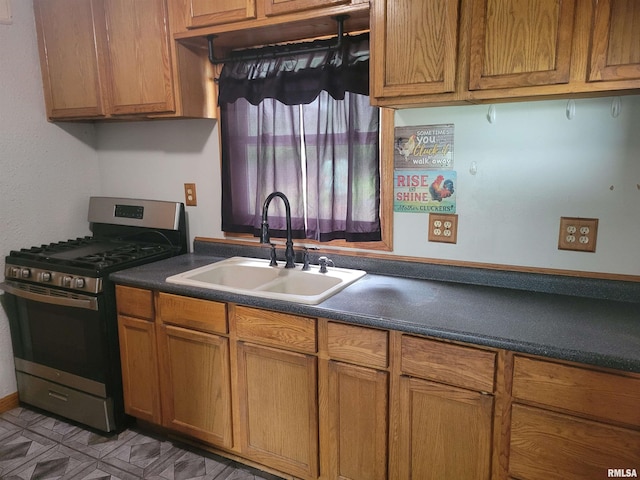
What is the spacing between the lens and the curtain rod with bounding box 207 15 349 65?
1979 mm

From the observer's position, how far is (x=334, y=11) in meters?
1.81

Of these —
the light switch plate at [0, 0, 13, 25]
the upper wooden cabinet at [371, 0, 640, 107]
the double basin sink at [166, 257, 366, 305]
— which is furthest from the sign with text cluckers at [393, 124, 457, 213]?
the light switch plate at [0, 0, 13, 25]

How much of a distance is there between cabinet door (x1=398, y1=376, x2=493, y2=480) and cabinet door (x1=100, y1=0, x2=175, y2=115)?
68.4 inches

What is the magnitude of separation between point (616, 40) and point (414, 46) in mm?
616

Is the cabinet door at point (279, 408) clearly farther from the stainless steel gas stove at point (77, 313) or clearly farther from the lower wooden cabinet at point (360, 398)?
the stainless steel gas stove at point (77, 313)

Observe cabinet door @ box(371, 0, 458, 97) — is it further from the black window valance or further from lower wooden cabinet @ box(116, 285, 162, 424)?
lower wooden cabinet @ box(116, 285, 162, 424)

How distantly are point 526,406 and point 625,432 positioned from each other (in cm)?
26

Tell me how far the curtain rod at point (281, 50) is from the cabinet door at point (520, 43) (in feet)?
1.95

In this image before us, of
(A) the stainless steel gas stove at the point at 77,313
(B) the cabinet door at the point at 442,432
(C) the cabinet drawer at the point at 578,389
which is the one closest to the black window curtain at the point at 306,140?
(A) the stainless steel gas stove at the point at 77,313

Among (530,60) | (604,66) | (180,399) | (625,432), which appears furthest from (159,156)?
(625,432)

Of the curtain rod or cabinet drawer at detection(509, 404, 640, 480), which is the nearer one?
cabinet drawer at detection(509, 404, 640, 480)

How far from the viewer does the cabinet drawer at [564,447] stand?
1345 millimetres

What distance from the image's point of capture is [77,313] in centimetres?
229

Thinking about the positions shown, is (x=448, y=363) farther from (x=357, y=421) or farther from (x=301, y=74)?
(x=301, y=74)
